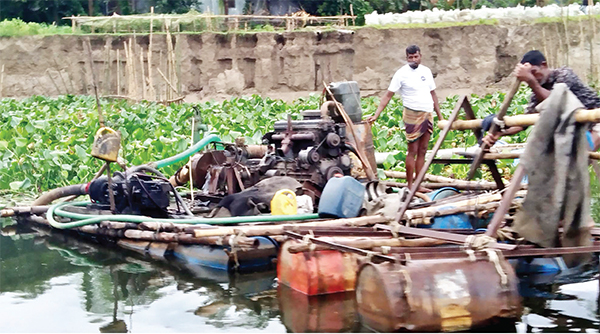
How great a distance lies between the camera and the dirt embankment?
73.7 ft

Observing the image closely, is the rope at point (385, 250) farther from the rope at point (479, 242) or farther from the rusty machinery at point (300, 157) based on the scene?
the rusty machinery at point (300, 157)

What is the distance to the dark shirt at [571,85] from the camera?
614 centimetres

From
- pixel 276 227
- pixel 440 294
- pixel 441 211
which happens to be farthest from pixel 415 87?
pixel 440 294

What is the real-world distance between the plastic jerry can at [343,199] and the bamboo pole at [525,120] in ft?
3.09

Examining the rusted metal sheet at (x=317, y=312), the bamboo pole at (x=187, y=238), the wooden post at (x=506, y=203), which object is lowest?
the rusted metal sheet at (x=317, y=312)

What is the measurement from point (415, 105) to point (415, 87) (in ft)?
0.61

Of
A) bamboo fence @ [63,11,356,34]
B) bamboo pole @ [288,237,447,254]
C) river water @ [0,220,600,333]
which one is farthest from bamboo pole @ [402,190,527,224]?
bamboo fence @ [63,11,356,34]

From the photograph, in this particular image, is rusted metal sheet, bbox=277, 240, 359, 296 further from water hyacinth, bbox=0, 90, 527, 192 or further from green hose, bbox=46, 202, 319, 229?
water hyacinth, bbox=0, 90, 527, 192

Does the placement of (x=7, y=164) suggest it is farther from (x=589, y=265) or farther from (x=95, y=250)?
(x=589, y=265)

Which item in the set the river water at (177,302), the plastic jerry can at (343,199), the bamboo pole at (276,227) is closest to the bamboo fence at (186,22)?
the river water at (177,302)

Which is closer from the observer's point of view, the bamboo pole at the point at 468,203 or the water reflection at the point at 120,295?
the water reflection at the point at 120,295

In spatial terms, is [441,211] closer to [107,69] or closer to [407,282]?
[407,282]

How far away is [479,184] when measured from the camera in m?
7.19

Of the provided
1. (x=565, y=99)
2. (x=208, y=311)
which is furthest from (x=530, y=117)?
(x=208, y=311)
